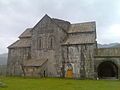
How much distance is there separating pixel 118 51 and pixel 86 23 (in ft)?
38.3

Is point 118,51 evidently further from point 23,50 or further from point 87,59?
point 23,50

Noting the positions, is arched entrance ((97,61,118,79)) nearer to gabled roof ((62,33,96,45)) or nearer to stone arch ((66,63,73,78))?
stone arch ((66,63,73,78))

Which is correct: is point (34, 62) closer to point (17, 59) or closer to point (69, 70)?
point (17, 59)

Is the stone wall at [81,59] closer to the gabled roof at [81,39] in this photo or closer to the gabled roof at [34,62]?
the gabled roof at [81,39]

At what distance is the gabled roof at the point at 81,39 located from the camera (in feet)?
159

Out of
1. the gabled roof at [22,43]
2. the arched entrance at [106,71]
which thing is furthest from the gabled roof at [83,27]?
the gabled roof at [22,43]

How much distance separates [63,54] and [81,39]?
5.09 m

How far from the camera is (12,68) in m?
58.3

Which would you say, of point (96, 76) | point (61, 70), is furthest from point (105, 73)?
point (61, 70)

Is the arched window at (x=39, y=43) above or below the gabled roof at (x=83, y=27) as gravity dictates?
below

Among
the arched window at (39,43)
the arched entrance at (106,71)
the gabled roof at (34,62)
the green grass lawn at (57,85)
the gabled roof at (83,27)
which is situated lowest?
the green grass lawn at (57,85)

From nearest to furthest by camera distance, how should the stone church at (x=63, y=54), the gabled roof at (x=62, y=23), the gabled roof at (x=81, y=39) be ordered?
the stone church at (x=63, y=54) < the gabled roof at (x=81, y=39) < the gabled roof at (x=62, y=23)

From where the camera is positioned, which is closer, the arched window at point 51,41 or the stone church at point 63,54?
the stone church at point 63,54

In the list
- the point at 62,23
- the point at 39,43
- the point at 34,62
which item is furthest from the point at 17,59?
the point at 62,23
